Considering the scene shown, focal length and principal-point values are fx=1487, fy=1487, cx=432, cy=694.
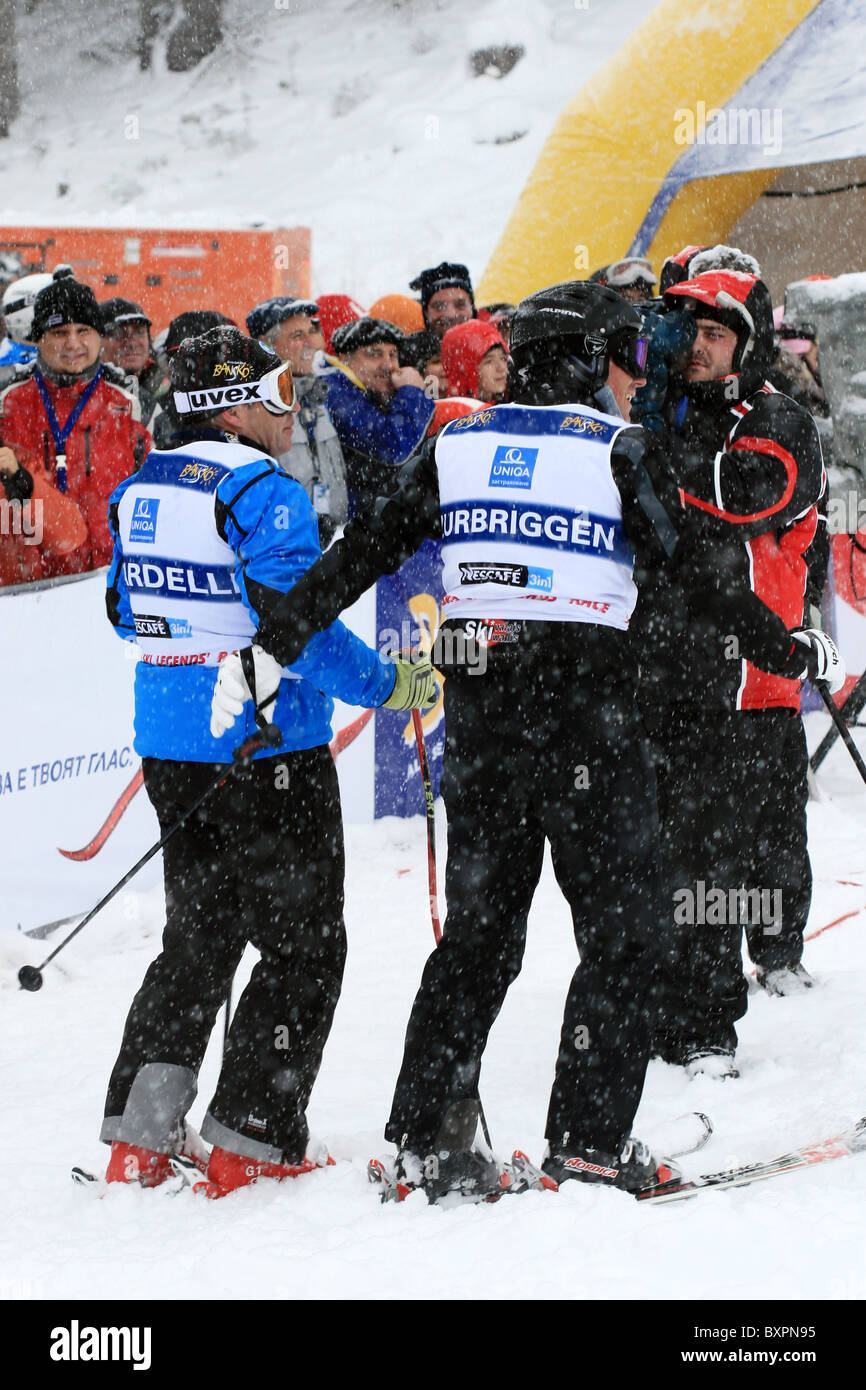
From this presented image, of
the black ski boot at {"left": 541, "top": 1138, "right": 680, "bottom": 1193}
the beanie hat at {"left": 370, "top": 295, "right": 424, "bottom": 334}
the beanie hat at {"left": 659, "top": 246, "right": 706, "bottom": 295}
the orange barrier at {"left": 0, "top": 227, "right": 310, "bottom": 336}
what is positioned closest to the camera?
the black ski boot at {"left": 541, "top": 1138, "right": 680, "bottom": 1193}

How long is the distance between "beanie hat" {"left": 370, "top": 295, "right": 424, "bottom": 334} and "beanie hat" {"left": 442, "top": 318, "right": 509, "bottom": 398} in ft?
3.01

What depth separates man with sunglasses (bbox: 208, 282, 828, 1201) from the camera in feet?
10.0

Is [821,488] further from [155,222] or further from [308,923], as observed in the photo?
[155,222]

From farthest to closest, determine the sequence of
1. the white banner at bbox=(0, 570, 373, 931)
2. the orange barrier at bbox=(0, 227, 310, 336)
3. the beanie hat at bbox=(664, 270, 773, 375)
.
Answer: the orange barrier at bbox=(0, 227, 310, 336)
the white banner at bbox=(0, 570, 373, 931)
the beanie hat at bbox=(664, 270, 773, 375)

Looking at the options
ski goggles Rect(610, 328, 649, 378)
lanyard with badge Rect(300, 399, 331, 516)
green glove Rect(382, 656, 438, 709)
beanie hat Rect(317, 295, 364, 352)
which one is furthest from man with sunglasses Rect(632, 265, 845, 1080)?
beanie hat Rect(317, 295, 364, 352)

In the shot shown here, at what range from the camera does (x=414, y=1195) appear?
3150 mm

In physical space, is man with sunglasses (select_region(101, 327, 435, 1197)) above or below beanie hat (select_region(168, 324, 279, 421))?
below

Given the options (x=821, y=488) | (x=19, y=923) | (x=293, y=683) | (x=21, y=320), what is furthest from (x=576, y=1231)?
(x=21, y=320)

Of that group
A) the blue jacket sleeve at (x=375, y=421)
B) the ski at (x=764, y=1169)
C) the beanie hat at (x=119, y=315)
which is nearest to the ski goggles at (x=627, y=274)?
the blue jacket sleeve at (x=375, y=421)

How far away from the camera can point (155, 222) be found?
14.0 meters

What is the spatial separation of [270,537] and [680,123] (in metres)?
8.68

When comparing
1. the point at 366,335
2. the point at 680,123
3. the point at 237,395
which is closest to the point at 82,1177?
the point at 237,395

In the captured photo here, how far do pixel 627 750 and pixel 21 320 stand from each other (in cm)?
510

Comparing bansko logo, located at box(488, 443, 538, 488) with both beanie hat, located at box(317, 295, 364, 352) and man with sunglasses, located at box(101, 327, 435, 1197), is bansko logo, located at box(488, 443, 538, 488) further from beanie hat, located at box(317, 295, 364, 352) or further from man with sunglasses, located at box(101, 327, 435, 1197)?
beanie hat, located at box(317, 295, 364, 352)
